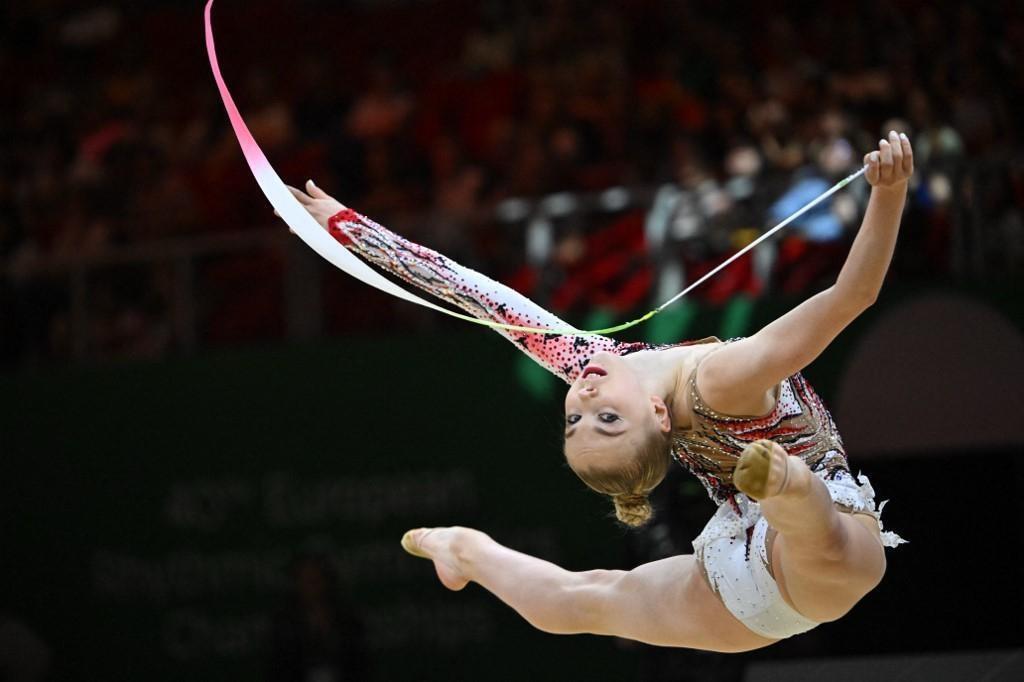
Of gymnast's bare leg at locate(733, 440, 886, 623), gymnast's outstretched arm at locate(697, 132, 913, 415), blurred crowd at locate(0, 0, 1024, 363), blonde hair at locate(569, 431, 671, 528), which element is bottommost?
gymnast's bare leg at locate(733, 440, 886, 623)

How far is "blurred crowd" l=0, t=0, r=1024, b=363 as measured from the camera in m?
5.09

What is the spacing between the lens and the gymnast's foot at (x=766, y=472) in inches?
103

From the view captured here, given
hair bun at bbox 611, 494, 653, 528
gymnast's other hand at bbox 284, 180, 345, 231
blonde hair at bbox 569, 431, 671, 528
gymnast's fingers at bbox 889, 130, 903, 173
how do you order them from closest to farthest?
gymnast's fingers at bbox 889, 130, 903, 173
blonde hair at bbox 569, 431, 671, 528
hair bun at bbox 611, 494, 653, 528
gymnast's other hand at bbox 284, 180, 345, 231

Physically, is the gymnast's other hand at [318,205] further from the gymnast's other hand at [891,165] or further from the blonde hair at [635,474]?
the gymnast's other hand at [891,165]

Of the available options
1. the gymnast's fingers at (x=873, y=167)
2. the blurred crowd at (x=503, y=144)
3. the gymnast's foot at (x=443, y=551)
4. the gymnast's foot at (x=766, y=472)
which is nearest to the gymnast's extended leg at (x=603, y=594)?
the gymnast's foot at (x=443, y=551)

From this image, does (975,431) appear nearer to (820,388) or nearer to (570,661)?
(820,388)

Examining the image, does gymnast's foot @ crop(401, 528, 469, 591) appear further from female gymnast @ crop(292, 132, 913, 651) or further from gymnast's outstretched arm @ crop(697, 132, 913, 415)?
gymnast's outstretched arm @ crop(697, 132, 913, 415)

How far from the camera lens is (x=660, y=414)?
300cm

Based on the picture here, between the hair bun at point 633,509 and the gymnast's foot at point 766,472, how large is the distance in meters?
0.43

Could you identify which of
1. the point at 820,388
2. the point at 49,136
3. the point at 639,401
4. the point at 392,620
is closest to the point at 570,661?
the point at 392,620

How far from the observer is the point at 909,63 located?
5168 millimetres

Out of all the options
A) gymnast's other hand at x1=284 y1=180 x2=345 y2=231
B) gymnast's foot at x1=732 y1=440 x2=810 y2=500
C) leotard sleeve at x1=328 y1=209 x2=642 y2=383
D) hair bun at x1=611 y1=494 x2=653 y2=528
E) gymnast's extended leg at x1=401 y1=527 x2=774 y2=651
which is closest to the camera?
gymnast's foot at x1=732 y1=440 x2=810 y2=500

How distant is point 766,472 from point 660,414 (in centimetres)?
43

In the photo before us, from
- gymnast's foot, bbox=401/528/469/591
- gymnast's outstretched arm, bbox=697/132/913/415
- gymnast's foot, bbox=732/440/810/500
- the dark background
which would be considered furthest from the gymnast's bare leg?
the dark background
